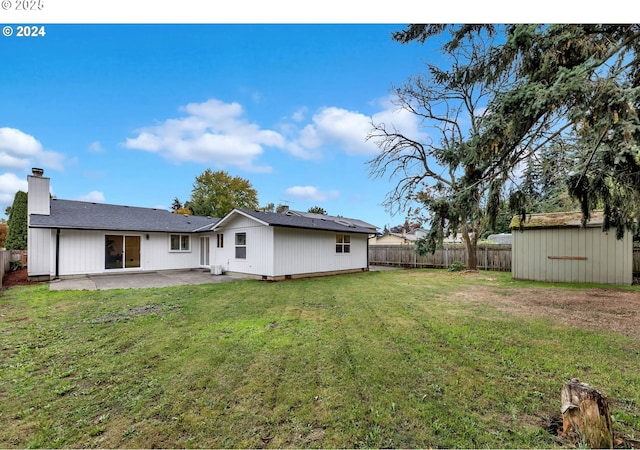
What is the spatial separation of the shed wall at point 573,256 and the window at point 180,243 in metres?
15.3

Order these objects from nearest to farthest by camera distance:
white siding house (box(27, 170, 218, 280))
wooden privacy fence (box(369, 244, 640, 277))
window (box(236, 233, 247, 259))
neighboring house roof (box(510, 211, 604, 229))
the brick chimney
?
neighboring house roof (box(510, 211, 604, 229))
white siding house (box(27, 170, 218, 280))
the brick chimney
window (box(236, 233, 247, 259))
wooden privacy fence (box(369, 244, 640, 277))

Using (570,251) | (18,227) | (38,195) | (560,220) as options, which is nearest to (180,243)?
(38,195)

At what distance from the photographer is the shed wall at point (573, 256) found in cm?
926

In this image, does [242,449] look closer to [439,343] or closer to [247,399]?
[247,399]

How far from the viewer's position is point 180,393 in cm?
270

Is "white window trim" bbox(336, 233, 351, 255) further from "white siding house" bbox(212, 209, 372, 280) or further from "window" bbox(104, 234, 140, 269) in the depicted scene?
"window" bbox(104, 234, 140, 269)

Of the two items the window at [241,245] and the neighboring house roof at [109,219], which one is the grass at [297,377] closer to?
the window at [241,245]

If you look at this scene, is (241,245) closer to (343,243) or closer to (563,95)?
(343,243)

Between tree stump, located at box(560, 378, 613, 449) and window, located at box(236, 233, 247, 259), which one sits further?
window, located at box(236, 233, 247, 259)

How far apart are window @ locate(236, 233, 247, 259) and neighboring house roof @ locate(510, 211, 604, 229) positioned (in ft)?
34.6

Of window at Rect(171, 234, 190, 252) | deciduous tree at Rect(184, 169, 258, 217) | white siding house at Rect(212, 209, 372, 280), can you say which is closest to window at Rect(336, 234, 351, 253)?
white siding house at Rect(212, 209, 372, 280)

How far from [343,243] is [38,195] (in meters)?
13.2

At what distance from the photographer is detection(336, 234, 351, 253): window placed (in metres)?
13.8
